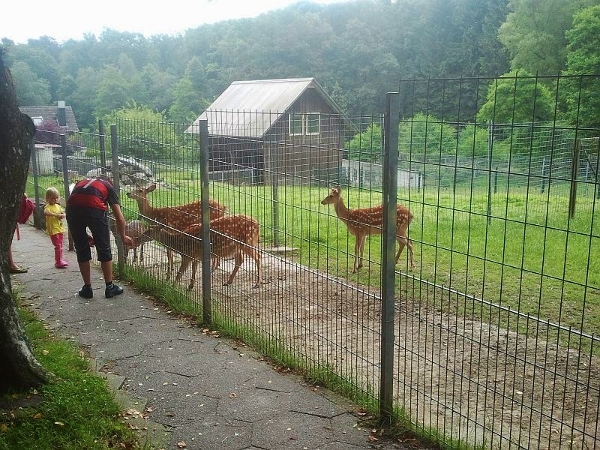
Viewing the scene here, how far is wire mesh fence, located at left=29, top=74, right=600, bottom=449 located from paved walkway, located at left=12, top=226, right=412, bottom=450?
0.32 meters

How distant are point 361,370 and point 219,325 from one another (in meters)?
1.97

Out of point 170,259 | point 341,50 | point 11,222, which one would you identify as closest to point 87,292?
point 170,259

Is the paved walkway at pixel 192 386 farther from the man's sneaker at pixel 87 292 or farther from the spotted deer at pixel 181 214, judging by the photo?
the spotted deer at pixel 181 214

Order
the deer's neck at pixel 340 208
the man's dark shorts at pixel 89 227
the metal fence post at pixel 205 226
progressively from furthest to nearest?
the man's dark shorts at pixel 89 227 → the metal fence post at pixel 205 226 → the deer's neck at pixel 340 208

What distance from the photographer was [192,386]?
5.62m

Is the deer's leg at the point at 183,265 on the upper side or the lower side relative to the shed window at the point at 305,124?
lower

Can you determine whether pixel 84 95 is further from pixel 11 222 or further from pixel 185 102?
pixel 11 222

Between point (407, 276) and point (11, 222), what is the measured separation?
3210 millimetres

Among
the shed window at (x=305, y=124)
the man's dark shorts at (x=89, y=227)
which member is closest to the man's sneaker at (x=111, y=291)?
the man's dark shorts at (x=89, y=227)

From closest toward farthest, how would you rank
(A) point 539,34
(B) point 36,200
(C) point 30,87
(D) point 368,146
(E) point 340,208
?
(D) point 368,146
(E) point 340,208
(B) point 36,200
(A) point 539,34
(C) point 30,87

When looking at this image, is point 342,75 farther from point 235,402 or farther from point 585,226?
point 235,402

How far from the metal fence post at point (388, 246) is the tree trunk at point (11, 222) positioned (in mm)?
2701

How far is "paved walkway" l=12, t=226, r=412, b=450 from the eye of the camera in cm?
470

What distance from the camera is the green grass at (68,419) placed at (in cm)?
443
